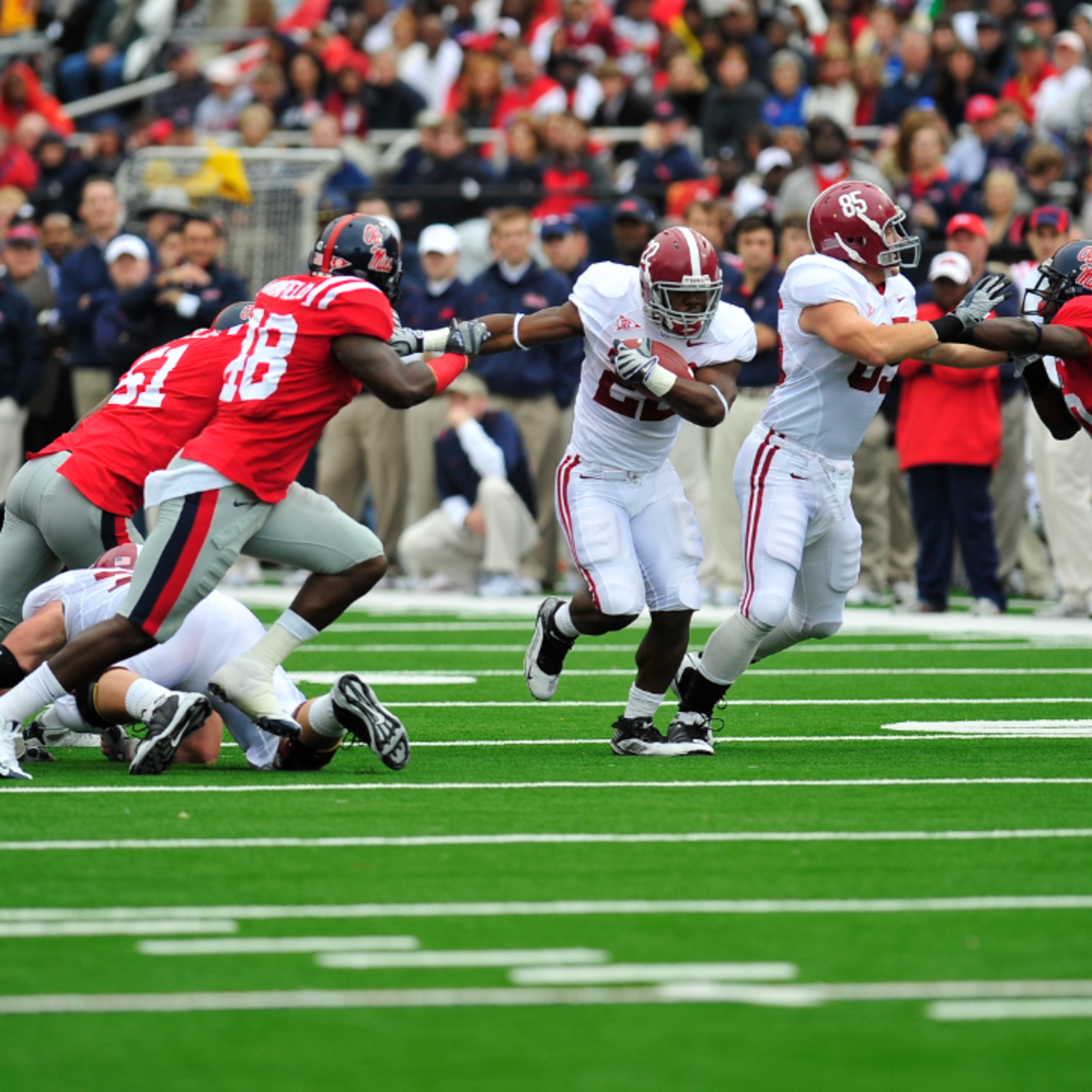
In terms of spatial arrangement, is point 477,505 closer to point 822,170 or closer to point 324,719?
point 822,170

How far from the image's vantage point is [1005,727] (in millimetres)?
7512

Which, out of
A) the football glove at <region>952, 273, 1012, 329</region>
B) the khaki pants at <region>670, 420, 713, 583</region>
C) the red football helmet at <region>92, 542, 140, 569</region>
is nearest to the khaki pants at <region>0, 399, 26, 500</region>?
the khaki pants at <region>670, 420, 713, 583</region>

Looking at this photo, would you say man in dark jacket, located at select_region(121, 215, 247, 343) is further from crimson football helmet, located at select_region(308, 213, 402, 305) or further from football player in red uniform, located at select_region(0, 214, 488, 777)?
football player in red uniform, located at select_region(0, 214, 488, 777)

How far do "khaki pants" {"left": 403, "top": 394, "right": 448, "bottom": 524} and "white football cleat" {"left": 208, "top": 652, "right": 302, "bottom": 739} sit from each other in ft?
26.1

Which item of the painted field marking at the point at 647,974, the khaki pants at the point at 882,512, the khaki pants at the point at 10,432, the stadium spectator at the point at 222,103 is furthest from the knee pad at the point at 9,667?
the stadium spectator at the point at 222,103

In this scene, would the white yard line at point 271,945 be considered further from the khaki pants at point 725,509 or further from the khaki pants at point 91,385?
the khaki pants at point 91,385

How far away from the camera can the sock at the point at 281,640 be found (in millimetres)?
6375

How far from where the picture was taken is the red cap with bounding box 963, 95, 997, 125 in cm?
Answer: 1459

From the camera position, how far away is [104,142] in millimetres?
17625

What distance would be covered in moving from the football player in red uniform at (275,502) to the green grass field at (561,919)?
28cm

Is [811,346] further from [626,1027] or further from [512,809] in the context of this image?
[626,1027]

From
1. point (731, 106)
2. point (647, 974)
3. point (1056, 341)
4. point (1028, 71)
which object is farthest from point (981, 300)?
point (731, 106)

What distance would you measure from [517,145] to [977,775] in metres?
10.3

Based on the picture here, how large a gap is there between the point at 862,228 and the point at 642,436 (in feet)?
Result: 3.37
